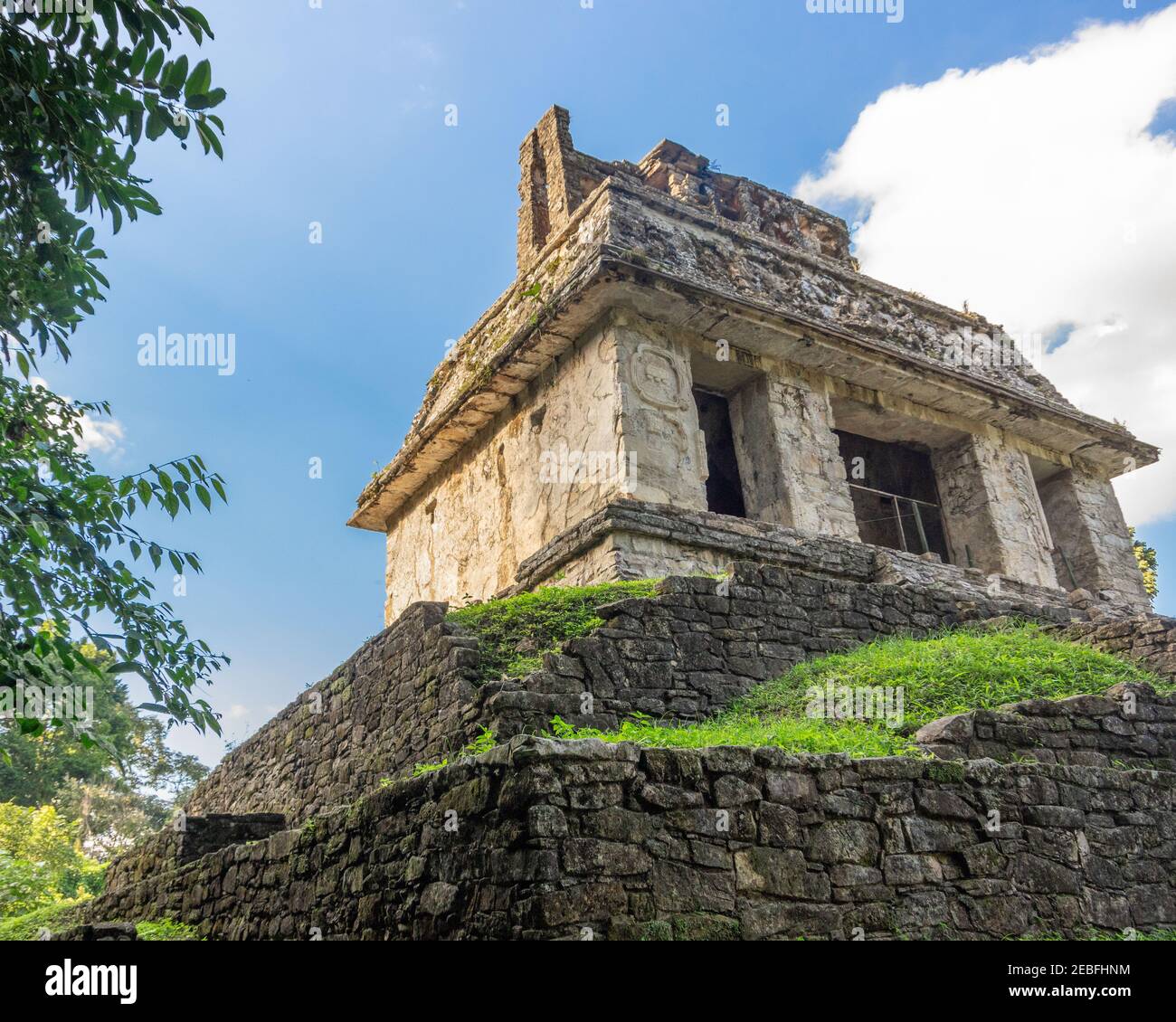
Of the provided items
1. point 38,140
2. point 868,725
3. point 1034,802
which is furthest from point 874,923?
point 38,140

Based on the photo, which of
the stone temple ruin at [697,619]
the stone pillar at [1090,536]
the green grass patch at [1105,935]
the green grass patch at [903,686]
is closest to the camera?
the stone temple ruin at [697,619]

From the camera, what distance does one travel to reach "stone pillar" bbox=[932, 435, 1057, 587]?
11695 millimetres

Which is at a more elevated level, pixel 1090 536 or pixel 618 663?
pixel 1090 536

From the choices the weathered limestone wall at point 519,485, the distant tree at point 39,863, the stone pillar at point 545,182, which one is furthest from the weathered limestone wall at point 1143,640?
the distant tree at point 39,863

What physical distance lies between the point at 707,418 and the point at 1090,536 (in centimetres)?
506

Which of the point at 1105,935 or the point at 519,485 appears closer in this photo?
the point at 1105,935

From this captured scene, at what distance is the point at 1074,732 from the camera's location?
18.9 feet

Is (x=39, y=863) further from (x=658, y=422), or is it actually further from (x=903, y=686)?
(x=903, y=686)

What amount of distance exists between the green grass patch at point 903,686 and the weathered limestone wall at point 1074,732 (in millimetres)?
279

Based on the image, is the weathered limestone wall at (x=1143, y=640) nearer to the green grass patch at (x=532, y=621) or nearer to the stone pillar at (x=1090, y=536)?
the green grass patch at (x=532, y=621)

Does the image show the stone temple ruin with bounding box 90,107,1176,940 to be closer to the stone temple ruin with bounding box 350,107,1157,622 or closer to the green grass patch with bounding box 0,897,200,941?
the stone temple ruin with bounding box 350,107,1157,622

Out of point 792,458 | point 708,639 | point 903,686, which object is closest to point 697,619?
point 708,639

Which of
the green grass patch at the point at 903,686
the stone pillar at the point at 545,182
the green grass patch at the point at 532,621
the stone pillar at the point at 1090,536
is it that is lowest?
the green grass patch at the point at 903,686

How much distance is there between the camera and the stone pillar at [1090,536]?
12.7 metres
